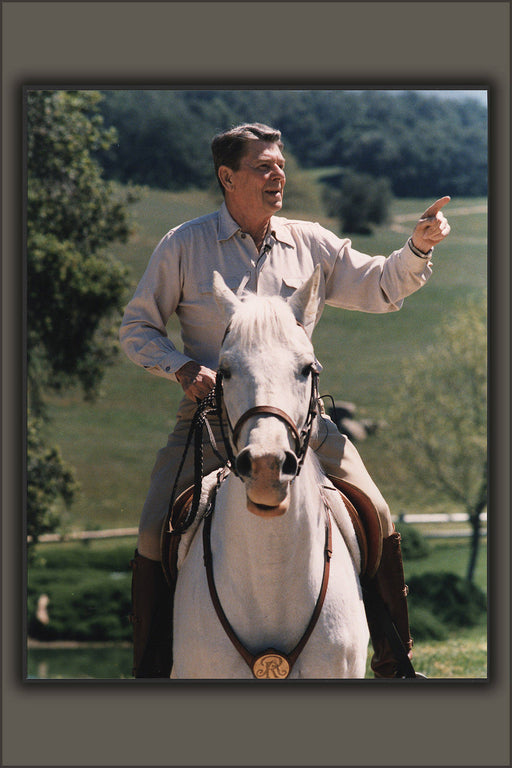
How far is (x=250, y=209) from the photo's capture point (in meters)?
3.87

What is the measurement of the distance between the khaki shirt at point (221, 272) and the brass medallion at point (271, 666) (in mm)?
1175

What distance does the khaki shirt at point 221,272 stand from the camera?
3787 mm

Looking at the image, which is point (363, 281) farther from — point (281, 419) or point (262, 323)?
point (281, 419)

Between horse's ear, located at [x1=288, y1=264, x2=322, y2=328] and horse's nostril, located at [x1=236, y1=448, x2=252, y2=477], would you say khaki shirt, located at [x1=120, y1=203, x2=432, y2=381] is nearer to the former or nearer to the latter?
horse's ear, located at [x1=288, y1=264, x2=322, y2=328]

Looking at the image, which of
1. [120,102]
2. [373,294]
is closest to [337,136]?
[120,102]

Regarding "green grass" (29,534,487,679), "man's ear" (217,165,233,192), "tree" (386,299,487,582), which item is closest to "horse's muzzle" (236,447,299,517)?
"man's ear" (217,165,233,192)

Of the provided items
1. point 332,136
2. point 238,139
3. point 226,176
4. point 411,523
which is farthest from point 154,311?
point 411,523

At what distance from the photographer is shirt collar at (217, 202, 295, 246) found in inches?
153

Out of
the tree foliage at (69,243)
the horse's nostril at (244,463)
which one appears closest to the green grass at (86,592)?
the tree foliage at (69,243)

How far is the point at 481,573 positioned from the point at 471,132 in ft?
22.0

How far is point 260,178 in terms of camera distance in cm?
379

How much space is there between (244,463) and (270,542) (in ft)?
1.49

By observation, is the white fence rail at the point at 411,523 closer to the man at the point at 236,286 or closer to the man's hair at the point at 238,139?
the man at the point at 236,286

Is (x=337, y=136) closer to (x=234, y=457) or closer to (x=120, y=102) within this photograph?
(x=120, y=102)
